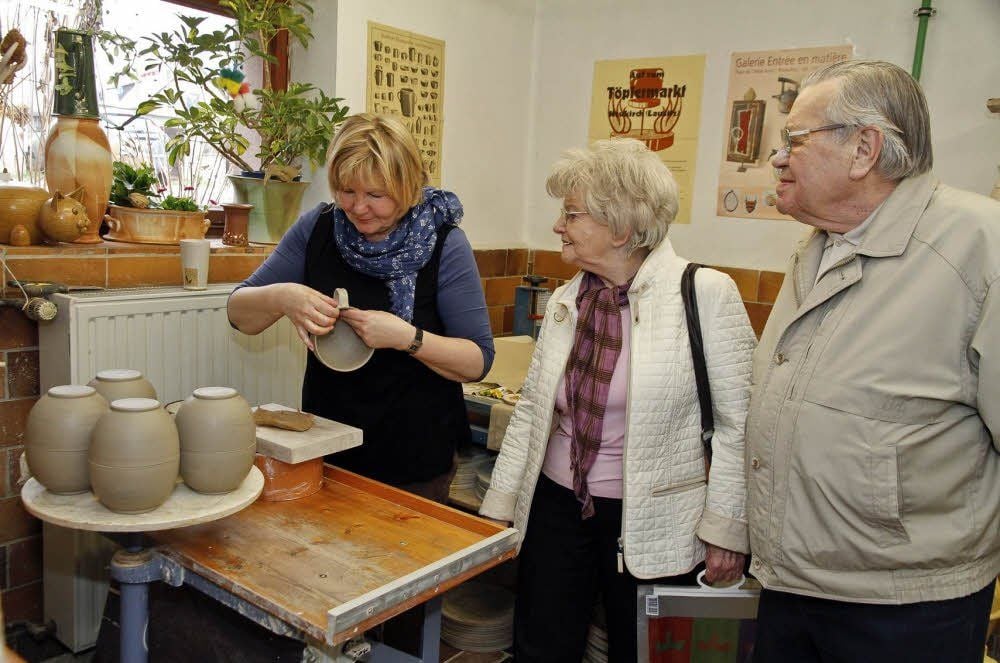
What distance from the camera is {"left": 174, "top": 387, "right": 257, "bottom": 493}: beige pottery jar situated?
139 centimetres

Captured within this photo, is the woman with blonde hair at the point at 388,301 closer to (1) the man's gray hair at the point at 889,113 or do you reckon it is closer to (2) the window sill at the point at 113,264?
(2) the window sill at the point at 113,264

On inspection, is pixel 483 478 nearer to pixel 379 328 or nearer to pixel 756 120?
pixel 379 328

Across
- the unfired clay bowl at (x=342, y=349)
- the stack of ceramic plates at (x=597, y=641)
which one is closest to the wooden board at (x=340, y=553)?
the unfired clay bowl at (x=342, y=349)

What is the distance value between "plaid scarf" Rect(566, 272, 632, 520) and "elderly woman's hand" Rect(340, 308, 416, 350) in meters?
0.35

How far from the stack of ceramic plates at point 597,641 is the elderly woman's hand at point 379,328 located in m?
1.17

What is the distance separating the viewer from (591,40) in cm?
333

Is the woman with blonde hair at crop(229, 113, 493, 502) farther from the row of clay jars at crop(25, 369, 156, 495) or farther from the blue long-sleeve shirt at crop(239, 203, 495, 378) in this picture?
the row of clay jars at crop(25, 369, 156, 495)

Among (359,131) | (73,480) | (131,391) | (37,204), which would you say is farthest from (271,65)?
(73,480)

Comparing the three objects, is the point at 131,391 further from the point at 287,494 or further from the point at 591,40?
the point at 591,40

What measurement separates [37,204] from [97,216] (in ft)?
0.49

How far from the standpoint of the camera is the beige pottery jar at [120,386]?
4.91 feet

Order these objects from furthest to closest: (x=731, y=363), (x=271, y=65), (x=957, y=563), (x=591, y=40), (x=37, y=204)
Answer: (x=591, y=40) → (x=271, y=65) → (x=37, y=204) → (x=731, y=363) → (x=957, y=563)

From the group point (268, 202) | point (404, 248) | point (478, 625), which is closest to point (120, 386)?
point (404, 248)

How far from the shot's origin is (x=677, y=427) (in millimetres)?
1671
